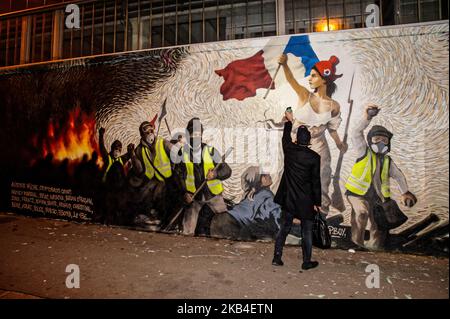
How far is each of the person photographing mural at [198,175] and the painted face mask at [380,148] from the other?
8.21 feet

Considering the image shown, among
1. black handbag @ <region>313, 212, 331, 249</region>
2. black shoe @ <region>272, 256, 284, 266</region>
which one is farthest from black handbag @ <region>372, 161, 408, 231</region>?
black shoe @ <region>272, 256, 284, 266</region>

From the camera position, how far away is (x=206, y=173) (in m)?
5.17

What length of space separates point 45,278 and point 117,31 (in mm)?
5127

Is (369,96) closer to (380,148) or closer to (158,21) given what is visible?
(380,148)

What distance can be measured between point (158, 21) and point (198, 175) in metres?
3.53

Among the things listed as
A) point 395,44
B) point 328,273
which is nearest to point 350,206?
point 328,273

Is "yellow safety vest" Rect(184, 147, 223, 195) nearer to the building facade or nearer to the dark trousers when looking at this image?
the dark trousers

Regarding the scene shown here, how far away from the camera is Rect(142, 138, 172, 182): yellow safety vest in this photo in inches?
213

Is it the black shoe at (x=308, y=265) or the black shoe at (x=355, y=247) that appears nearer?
the black shoe at (x=308, y=265)

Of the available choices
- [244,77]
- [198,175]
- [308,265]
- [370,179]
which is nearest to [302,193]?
[308,265]

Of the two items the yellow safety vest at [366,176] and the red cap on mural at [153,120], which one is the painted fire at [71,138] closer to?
the red cap on mural at [153,120]

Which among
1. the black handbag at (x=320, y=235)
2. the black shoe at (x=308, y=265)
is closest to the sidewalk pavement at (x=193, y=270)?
the black shoe at (x=308, y=265)

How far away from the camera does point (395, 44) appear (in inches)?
170

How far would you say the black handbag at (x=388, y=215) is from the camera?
14.1ft
